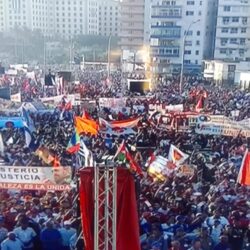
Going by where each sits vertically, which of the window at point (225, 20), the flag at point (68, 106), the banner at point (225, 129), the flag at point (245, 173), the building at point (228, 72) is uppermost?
the window at point (225, 20)

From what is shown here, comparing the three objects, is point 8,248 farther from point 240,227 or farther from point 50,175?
point 240,227

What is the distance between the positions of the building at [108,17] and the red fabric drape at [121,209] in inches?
4767

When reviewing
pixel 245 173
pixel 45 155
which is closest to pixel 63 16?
pixel 45 155

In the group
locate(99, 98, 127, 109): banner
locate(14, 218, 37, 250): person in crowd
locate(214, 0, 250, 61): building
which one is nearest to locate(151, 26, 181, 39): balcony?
locate(214, 0, 250, 61): building

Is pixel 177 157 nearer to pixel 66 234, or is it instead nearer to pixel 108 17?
pixel 66 234

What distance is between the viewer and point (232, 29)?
2650 inches

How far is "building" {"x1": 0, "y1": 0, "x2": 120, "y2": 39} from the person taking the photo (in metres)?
116

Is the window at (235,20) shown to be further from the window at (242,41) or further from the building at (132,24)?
the building at (132,24)

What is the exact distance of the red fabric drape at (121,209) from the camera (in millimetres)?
5656

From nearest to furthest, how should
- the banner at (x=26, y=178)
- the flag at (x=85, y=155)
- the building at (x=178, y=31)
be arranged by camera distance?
the banner at (x=26, y=178)
the flag at (x=85, y=155)
the building at (x=178, y=31)

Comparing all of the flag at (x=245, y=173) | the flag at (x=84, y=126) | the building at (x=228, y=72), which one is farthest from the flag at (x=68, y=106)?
the building at (x=228, y=72)

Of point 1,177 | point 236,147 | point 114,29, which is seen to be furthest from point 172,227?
point 114,29

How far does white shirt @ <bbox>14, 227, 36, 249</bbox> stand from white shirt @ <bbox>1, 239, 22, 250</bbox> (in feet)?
0.42

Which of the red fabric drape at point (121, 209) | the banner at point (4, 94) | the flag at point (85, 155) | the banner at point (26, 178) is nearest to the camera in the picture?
the red fabric drape at point (121, 209)
